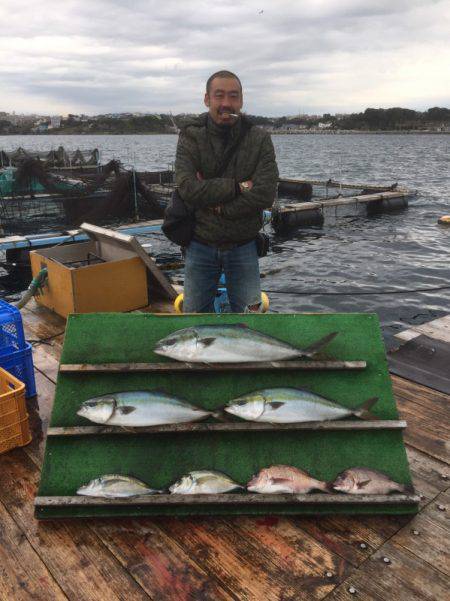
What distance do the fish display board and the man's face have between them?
1.76 meters

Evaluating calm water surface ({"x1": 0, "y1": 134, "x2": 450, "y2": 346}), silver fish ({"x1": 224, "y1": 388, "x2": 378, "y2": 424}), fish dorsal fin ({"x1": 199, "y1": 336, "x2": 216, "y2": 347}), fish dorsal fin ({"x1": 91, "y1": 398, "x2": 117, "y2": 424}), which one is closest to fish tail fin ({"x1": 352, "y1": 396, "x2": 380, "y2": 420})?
silver fish ({"x1": 224, "y1": 388, "x2": 378, "y2": 424})

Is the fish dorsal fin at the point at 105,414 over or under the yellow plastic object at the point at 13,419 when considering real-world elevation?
over

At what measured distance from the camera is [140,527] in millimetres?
3355

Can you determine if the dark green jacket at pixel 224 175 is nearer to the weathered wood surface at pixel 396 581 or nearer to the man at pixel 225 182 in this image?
the man at pixel 225 182

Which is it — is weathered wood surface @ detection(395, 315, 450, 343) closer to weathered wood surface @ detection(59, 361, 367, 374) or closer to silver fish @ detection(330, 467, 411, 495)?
weathered wood surface @ detection(59, 361, 367, 374)

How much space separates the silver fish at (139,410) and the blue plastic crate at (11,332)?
1.77 m

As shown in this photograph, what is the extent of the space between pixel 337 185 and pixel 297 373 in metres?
35.5

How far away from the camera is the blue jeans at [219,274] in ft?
15.3

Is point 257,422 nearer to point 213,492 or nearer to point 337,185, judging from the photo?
point 213,492

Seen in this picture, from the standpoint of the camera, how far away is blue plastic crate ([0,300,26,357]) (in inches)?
195

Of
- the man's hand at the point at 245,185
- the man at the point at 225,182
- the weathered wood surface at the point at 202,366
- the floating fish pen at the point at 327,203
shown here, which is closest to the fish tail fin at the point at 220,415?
the weathered wood surface at the point at 202,366

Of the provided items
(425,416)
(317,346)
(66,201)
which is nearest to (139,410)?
(317,346)

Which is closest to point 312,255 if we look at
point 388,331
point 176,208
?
point 388,331

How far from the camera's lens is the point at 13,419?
13.5ft
